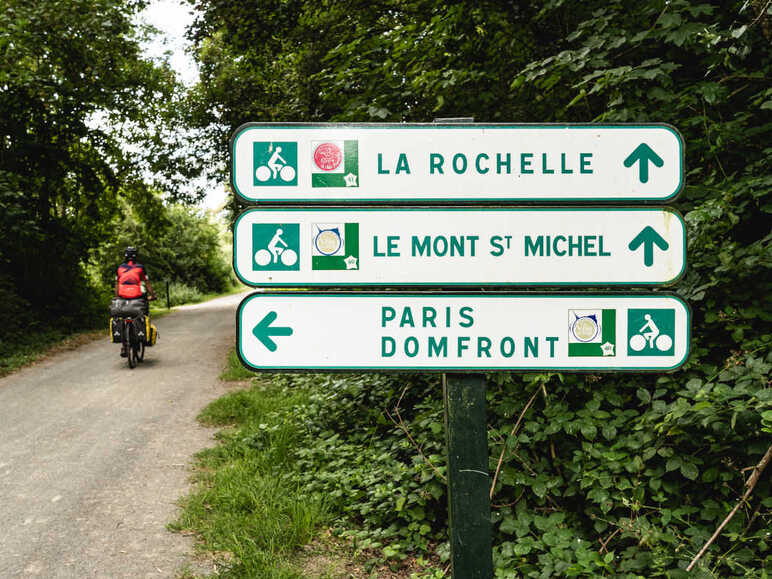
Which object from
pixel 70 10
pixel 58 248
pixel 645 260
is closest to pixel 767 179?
pixel 645 260

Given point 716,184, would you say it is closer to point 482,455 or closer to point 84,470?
point 482,455

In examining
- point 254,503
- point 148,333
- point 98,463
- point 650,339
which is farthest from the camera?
point 148,333

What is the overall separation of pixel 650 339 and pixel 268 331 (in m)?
1.11

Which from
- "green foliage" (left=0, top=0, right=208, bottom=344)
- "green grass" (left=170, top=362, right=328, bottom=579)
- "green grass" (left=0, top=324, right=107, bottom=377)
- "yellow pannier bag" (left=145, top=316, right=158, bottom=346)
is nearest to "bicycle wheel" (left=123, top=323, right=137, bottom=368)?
"yellow pannier bag" (left=145, top=316, right=158, bottom=346)

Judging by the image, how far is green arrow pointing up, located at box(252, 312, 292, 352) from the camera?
1595 mm

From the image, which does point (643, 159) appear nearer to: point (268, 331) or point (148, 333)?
point (268, 331)

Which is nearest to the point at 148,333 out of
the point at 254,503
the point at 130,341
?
the point at 130,341

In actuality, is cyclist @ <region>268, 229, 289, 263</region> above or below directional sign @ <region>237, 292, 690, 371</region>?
above

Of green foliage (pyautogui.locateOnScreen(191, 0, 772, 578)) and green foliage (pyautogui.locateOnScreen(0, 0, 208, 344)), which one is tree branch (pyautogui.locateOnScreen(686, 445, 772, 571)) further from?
green foliage (pyautogui.locateOnScreen(0, 0, 208, 344))

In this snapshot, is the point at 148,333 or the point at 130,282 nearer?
the point at 130,282

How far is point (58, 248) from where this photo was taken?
1395 cm

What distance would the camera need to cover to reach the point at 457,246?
5.25ft

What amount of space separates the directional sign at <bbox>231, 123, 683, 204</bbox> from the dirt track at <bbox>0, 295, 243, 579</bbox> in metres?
2.48

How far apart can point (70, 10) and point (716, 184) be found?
39.8ft
